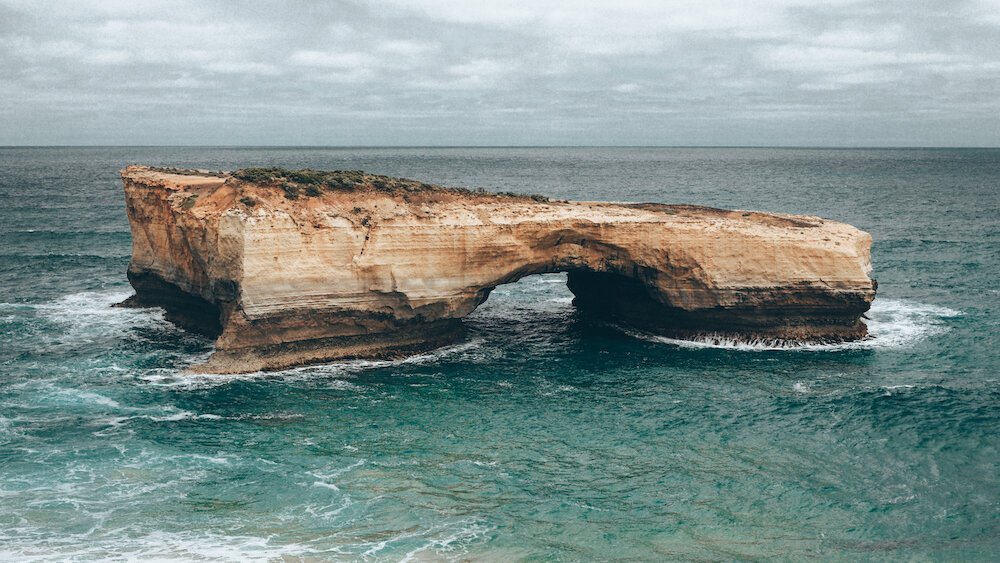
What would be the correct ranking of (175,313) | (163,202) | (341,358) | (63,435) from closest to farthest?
(63,435) → (341,358) → (163,202) → (175,313)

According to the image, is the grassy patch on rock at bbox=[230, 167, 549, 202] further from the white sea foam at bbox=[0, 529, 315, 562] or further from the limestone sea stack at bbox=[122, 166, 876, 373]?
the white sea foam at bbox=[0, 529, 315, 562]

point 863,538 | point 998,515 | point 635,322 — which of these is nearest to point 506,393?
point 635,322

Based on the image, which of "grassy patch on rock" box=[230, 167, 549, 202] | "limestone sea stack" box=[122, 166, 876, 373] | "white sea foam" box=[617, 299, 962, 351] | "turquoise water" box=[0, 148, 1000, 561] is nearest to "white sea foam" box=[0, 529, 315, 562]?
"turquoise water" box=[0, 148, 1000, 561]

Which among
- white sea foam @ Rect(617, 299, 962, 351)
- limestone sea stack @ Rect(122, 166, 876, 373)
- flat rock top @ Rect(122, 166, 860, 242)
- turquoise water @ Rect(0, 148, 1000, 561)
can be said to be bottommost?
turquoise water @ Rect(0, 148, 1000, 561)

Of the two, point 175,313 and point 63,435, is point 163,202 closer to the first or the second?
point 175,313

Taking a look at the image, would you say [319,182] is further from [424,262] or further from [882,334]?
[882,334]

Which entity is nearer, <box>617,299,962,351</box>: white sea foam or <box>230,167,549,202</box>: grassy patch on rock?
<box>230,167,549,202</box>: grassy patch on rock
